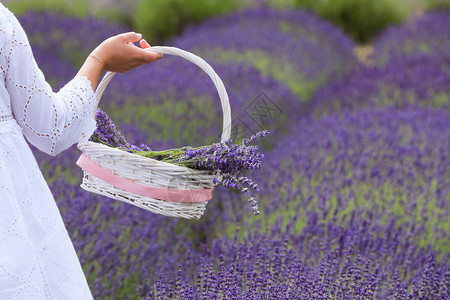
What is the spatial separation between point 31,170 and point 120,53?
39 centimetres

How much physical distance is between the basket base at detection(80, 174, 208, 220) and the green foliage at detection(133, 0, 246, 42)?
26.3 feet

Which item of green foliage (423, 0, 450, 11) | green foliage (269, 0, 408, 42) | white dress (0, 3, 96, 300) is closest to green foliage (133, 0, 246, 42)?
green foliage (269, 0, 408, 42)

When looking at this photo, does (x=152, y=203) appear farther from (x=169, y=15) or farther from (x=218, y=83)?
(x=169, y=15)

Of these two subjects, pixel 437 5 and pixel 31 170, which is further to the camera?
pixel 437 5

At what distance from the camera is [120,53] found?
5.26 feet

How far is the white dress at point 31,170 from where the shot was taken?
1349 millimetres

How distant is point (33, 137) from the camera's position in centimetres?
146

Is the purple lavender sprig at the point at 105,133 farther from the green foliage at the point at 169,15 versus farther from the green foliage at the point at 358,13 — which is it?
the green foliage at the point at 358,13

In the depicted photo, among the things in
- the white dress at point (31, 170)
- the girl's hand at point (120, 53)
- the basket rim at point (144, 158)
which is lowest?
the white dress at point (31, 170)

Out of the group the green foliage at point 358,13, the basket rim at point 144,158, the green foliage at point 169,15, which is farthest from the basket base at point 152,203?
the green foliage at point 358,13

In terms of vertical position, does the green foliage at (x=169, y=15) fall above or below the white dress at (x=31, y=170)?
above

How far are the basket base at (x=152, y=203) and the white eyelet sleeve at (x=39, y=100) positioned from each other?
8.8 inches

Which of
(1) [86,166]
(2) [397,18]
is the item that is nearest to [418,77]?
(1) [86,166]

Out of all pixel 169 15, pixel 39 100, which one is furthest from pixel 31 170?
pixel 169 15
